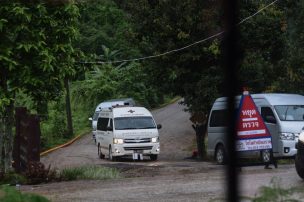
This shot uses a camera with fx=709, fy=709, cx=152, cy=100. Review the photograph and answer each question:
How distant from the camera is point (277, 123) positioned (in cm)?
2095

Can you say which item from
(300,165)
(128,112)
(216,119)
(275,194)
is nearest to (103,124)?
(128,112)

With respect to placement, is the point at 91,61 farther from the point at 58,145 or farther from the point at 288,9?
the point at 58,145

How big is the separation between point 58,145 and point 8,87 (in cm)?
2149

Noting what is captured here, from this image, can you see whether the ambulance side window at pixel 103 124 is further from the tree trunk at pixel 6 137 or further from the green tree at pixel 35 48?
the green tree at pixel 35 48

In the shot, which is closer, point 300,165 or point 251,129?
point 300,165

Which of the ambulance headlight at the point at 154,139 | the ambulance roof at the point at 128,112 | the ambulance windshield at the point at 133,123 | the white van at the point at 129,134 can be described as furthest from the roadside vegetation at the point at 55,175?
the ambulance roof at the point at 128,112

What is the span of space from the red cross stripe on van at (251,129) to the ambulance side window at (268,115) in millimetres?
2946

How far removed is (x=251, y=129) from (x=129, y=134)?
8.52 m

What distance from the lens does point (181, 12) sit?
87.4 feet

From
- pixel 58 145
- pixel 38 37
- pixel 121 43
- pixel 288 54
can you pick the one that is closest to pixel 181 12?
pixel 288 54

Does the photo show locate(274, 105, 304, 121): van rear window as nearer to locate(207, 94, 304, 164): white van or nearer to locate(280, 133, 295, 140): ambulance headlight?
locate(207, 94, 304, 164): white van

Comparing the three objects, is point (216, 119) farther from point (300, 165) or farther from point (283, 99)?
point (300, 165)

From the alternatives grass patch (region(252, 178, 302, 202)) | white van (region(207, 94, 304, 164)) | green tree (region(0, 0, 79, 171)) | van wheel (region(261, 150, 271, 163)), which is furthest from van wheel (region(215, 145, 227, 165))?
grass patch (region(252, 178, 302, 202))

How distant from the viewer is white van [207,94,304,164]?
810 inches
